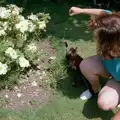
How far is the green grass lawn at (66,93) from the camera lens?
130 inches

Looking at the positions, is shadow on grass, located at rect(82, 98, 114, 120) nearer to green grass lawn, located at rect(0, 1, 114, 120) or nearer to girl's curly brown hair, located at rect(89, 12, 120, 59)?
green grass lawn, located at rect(0, 1, 114, 120)

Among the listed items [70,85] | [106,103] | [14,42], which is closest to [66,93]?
[70,85]

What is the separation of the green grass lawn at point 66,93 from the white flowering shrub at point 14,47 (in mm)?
327

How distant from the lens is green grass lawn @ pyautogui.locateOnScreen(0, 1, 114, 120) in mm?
3304

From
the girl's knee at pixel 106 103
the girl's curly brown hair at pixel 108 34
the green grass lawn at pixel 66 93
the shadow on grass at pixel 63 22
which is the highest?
the girl's curly brown hair at pixel 108 34

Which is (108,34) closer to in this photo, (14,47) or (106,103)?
(106,103)

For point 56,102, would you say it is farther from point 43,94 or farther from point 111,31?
point 111,31

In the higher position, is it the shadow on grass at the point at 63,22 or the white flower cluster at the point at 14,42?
the white flower cluster at the point at 14,42

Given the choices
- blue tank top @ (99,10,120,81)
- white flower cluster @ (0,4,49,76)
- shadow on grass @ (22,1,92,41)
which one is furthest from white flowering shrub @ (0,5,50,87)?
blue tank top @ (99,10,120,81)

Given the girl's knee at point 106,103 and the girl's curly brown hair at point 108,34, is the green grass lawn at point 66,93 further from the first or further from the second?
the girl's curly brown hair at point 108,34

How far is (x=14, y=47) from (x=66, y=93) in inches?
27.7

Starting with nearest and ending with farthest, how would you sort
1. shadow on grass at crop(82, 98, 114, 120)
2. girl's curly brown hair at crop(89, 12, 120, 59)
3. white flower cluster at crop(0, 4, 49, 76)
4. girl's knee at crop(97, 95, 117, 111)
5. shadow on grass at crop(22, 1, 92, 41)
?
girl's curly brown hair at crop(89, 12, 120, 59)
girl's knee at crop(97, 95, 117, 111)
shadow on grass at crop(82, 98, 114, 120)
white flower cluster at crop(0, 4, 49, 76)
shadow on grass at crop(22, 1, 92, 41)

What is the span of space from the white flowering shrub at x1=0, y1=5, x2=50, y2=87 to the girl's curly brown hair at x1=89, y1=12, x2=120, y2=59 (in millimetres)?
843

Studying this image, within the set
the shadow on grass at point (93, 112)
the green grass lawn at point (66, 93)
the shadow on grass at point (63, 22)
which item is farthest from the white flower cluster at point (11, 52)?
the shadow on grass at point (63, 22)
